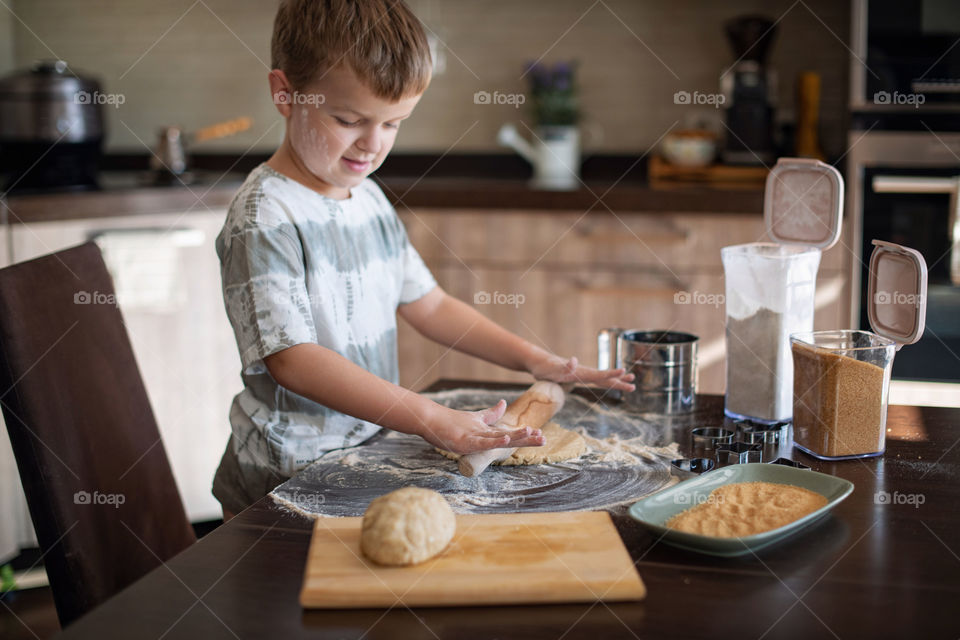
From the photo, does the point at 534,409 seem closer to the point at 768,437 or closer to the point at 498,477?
the point at 498,477

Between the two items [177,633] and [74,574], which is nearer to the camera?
Result: [177,633]

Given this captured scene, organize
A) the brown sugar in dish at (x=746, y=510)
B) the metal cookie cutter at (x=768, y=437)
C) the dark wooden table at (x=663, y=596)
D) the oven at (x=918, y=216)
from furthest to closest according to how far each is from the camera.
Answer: the oven at (x=918, y=216), the metal cookie cutter at (x=768, y=437), the brown sugar in dish at (x=746, y=510), the dark wooden table at (x=663, y=596)

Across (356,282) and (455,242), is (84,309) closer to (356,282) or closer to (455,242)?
(356,282)

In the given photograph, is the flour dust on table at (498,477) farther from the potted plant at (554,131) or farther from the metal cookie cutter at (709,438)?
the potted plant at (554,131)

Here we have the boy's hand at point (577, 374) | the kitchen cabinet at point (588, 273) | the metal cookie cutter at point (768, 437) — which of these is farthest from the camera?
the kitchen cabinet at point (588, 273)

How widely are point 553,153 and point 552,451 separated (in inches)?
73.1

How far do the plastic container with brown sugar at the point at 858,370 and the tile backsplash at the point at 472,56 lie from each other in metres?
1.69

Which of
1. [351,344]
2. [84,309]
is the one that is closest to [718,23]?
[351,344]

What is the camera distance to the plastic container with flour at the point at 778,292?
1085 millimetres

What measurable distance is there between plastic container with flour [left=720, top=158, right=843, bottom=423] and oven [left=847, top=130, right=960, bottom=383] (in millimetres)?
1259

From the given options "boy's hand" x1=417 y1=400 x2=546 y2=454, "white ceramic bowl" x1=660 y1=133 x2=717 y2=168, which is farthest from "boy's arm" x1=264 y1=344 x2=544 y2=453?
"white ceramic bowl" x1=660 y1=133 x2=717 y2=168

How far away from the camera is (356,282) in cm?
124

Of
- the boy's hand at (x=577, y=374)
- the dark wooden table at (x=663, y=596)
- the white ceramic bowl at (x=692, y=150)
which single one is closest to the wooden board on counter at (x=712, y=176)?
the white ceramic bowl at (x=692, y=150)

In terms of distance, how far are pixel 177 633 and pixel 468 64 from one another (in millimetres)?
2509
